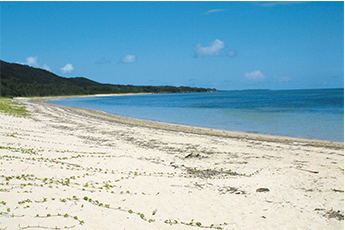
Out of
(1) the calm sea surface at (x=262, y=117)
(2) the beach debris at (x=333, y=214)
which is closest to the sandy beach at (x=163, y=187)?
(2) the beach debris at (x=333, y=214)

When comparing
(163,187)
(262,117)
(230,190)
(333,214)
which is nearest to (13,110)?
(163,187)

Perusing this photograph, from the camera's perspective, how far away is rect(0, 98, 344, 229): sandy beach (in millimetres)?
7980

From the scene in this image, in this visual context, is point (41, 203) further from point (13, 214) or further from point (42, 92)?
point (42, 92)

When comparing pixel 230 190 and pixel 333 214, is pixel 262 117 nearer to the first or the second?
pixel 230 190

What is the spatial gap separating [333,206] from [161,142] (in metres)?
12.4

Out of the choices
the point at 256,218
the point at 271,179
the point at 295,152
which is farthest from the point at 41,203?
the point at 295,152

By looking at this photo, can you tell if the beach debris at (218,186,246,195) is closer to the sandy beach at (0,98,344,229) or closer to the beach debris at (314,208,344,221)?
the sandy beach at (0,98,344,229)

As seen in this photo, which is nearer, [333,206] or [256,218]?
[256,218]

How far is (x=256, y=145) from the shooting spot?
67.6ft

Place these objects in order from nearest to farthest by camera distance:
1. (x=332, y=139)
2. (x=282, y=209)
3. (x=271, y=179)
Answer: (x=282, y=209) < (x=271, y=179) < (x=332, y=139)

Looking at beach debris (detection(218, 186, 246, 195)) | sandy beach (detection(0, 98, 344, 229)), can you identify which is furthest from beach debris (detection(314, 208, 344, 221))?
beach debris (detection(218, 186, 246, 195))

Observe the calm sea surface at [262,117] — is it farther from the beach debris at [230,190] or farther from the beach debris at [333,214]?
the beach debris at [230,190]

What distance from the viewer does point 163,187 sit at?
11023 millimetres

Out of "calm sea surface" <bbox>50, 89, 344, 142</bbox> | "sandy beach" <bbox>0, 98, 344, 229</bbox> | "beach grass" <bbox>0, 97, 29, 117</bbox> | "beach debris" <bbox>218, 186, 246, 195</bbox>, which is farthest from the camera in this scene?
"beach grass" <bbox>0, 97, 29, 117</bbox>
